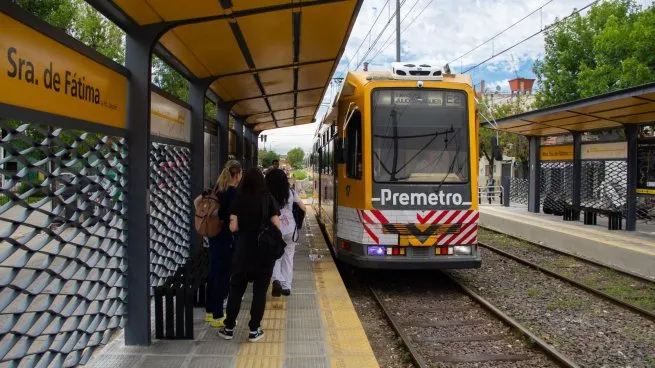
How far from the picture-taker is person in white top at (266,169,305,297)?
22.0ft

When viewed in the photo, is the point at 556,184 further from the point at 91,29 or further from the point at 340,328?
the point at 91,29

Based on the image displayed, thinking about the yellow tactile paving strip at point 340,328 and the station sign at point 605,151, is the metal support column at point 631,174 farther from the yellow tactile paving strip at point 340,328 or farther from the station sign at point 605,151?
the yellow tactile paving strip at point 340,328

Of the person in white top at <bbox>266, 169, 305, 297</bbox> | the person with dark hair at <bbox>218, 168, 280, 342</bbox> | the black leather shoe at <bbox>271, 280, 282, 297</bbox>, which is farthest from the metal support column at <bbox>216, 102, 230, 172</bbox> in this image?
the person with dark hair at <bbox>218, 168, 280, 342</bbox>

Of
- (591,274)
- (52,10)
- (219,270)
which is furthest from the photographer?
(52,10)

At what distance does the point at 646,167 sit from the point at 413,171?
929cm

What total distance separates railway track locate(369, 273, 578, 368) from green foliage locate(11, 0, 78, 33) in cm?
1010

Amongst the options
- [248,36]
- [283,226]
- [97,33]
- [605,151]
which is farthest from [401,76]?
[97,33]

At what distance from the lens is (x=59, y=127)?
11.6ft

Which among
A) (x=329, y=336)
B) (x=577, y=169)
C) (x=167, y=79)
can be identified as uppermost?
(x=167, y=79)

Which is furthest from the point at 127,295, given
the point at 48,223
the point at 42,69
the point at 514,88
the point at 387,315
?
the point at 514,88

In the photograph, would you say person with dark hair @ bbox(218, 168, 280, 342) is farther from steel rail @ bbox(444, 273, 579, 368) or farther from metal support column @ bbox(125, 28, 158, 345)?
steel rail @ bbox(444, 273, 579, 368)

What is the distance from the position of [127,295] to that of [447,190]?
4.85m

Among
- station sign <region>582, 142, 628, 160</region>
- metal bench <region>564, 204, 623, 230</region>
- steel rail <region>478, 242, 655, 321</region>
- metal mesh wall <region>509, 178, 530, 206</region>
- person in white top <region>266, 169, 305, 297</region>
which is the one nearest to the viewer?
person in white top <region>266, 169, 305, 297</region>

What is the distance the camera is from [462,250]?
815 cm
